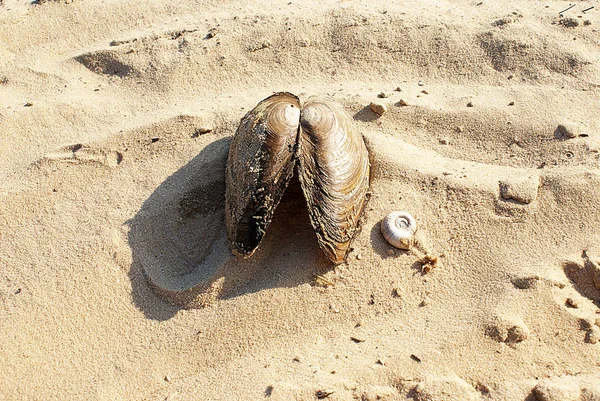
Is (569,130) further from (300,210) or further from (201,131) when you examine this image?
(201,131)

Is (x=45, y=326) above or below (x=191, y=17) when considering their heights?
below

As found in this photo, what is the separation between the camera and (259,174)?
3.12 meters

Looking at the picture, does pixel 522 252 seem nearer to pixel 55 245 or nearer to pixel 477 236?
pixel 477 236

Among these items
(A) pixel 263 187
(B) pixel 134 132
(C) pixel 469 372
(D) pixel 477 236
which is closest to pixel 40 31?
(B) pixel 134 132

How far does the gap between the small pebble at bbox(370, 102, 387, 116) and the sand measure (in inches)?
3.4

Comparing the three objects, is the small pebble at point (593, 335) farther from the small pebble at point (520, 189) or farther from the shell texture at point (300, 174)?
the shell texture at point (300, 174)

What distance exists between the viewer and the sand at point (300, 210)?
297 centimetres

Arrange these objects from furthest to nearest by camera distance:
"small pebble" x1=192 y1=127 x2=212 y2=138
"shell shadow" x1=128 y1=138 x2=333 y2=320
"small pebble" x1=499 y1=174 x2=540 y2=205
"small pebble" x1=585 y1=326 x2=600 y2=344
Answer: "small pebble" x1=192 y1=127 x2=212 y2=138 < "small pebble" x1=499 y1=174 x2=540 y2=205 < "shell shadow" x1=128 y1=138 x2=333 y2=320 < "small pebble" x1=585 y1=326 x2=600 y2=344

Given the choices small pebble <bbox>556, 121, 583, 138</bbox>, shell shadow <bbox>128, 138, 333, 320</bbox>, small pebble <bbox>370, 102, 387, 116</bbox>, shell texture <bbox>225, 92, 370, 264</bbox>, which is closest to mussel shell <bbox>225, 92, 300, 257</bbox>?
shell texture <bbox>225, 92, 370, 264</bbox>

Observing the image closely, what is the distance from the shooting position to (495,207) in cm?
359

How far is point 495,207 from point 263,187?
65.3 inches

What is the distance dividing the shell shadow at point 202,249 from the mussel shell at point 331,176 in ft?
0.81

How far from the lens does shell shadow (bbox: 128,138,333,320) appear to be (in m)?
3.28

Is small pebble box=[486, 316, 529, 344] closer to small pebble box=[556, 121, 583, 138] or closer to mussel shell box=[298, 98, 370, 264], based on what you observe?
mussel shell box=[298, 98, 370, 264]
